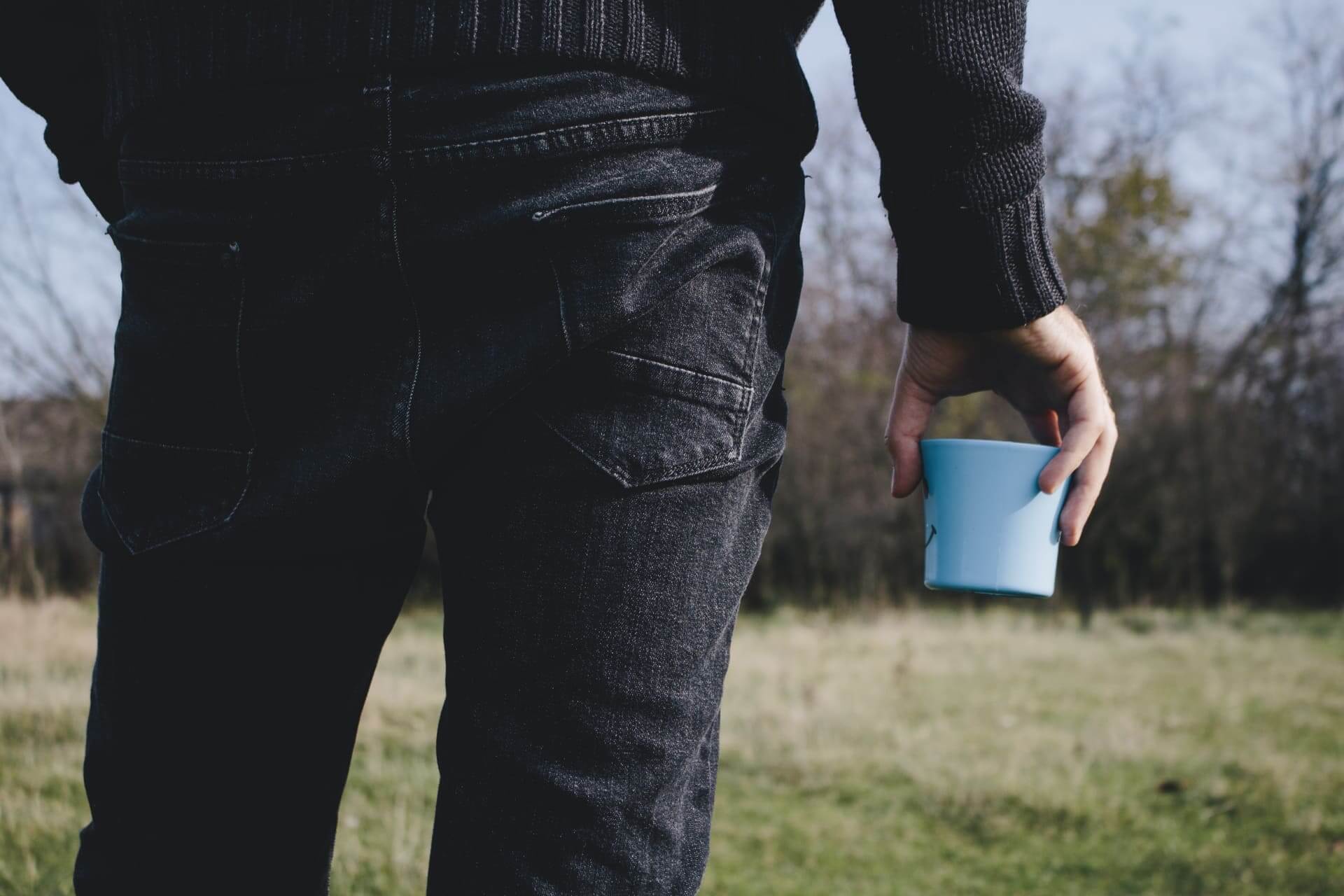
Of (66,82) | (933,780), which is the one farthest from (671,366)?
(933,780)

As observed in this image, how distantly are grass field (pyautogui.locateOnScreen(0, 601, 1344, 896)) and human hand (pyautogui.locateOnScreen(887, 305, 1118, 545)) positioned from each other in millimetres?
1770

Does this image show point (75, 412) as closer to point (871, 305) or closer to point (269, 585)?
point (871, 305)

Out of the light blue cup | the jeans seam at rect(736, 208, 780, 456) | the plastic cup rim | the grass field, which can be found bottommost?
the grass field

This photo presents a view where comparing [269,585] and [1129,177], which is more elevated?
[1129,177]

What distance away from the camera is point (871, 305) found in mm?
15195

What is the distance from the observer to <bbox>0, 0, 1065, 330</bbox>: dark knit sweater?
82 cm

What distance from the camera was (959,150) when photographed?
940 millimetres

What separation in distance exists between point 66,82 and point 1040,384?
3.41ft

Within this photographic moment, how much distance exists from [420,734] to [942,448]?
3179mm

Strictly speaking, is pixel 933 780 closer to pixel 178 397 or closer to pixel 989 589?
pixel 989 589

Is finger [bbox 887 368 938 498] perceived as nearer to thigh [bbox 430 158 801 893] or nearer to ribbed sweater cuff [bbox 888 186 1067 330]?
ribbed sweater cuff [bbox 888 186 1067 330]

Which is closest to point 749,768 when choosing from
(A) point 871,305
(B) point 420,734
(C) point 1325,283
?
(B) point 420,734

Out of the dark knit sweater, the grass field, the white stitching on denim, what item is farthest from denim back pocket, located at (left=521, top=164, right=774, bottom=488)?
the grass field

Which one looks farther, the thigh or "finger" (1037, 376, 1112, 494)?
"finger" (1037, 376, 1112, 494)
